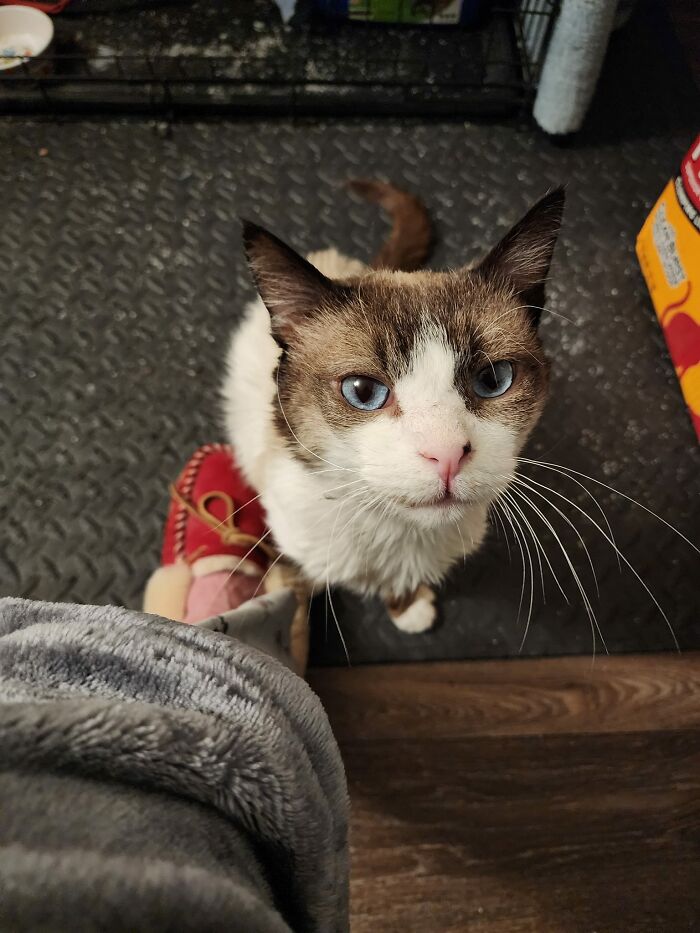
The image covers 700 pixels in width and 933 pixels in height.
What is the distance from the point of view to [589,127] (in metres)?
1.54

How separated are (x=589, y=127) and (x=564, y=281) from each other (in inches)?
18.8

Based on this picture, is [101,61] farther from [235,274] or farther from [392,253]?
[392,253]

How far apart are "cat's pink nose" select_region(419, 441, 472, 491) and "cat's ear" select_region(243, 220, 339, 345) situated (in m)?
0.23

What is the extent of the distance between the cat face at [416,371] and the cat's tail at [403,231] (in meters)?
0.44

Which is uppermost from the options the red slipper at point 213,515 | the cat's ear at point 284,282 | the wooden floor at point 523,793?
the cat's ear at point 284,282

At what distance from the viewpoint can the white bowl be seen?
4.79 feet

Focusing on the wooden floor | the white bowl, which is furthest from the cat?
the white bowl

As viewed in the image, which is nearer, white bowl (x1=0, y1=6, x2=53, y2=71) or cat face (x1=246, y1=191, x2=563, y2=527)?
cat face (x1=246, y1=191, x2=563, y2=527)

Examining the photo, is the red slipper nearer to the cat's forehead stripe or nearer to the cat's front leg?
the cat's front leg

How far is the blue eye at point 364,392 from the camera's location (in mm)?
647

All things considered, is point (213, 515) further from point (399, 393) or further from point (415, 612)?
point (399, 393)

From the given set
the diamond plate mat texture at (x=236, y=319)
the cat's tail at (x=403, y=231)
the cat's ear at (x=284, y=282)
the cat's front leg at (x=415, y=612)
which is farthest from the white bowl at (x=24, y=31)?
the cat's front leg at (x=415, y=612)

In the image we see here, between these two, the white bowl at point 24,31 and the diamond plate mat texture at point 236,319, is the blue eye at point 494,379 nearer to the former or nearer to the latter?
the diamond plate mat texture at point 236,319

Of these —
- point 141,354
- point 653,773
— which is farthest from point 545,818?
point 141,354
